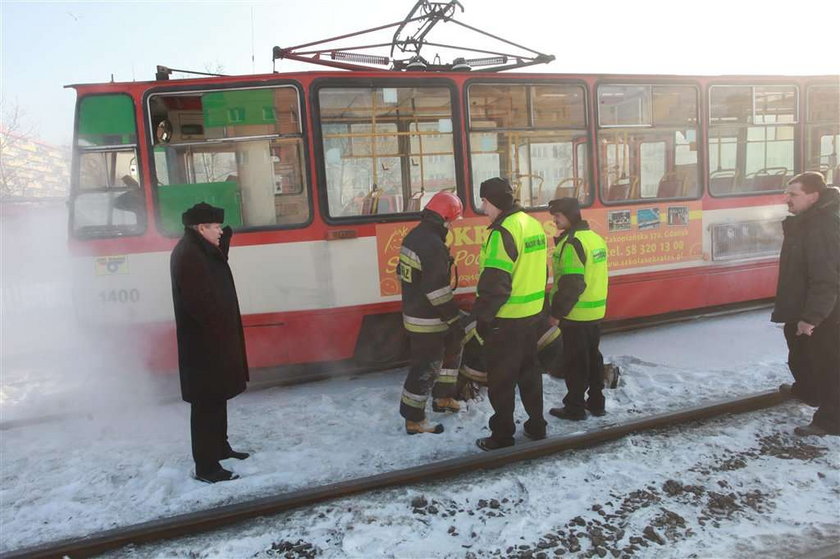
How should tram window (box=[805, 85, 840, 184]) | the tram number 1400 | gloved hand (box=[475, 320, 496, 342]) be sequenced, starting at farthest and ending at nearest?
tram window (box=[805, 85, 840, 184])
the tram number 1400
gloved hand (box=[475, 320, 496, 342])

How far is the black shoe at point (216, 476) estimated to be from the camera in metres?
3.68

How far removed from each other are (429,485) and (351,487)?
0.49 metres

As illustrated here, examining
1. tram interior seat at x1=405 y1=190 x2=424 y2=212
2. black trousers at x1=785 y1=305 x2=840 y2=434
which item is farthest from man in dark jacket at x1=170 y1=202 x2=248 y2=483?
black trousers at x1=785 y1=305 x2=840 y2=434

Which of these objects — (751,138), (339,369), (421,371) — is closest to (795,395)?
(421,371)

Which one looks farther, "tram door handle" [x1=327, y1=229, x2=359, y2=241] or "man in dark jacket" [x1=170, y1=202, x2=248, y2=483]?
"tram door handle" [x1=327, y1=229, x2=359, y2=241]

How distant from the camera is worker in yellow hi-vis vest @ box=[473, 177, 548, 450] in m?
3.62

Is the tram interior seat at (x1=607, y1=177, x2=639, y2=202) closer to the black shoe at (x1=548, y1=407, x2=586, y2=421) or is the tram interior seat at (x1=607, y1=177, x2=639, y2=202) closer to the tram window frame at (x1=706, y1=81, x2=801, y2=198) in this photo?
the tram window frame at (x1=706, y1=81, x2=801, y2=198)

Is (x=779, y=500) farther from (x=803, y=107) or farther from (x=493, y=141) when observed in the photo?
(x=803, y=107)

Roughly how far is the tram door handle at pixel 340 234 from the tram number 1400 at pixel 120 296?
5.90ft

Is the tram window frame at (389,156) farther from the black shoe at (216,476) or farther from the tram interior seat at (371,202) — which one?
the black shoe at (216,476)

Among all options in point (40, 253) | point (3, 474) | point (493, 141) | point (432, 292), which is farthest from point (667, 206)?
point (40, 253)

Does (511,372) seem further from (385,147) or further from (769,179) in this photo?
(769,179)

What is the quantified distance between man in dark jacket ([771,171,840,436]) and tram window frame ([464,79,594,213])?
2.37 m

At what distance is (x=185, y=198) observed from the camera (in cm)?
504
